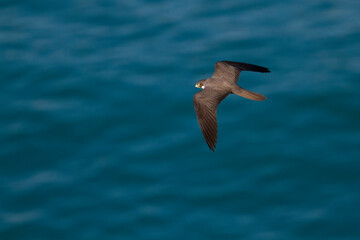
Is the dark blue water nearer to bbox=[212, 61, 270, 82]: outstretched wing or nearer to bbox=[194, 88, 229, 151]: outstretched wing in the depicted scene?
bbox=[212, 61, 270, 82]: outstretched wing

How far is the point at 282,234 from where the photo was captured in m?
23.8

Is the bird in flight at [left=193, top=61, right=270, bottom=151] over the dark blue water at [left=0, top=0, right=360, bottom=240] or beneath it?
beneath

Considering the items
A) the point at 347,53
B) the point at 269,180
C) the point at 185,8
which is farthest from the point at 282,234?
the point at 185,8

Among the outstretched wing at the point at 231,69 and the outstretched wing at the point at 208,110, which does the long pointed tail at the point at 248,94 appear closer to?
the outstretched wing at the point at 208,110

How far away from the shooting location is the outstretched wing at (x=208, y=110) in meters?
12.6

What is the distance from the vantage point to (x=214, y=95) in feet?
43.9

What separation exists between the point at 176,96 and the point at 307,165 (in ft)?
19.5

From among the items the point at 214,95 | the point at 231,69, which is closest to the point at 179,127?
the point at 231,69

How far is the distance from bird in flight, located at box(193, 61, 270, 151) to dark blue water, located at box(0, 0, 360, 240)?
10442 millimetres

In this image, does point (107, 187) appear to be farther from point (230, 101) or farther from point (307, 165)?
point (307, 165)

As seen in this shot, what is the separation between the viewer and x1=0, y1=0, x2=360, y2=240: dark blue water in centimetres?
2431

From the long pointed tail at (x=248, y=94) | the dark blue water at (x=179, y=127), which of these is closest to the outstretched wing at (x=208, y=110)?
the long pointed tail at (x=248, y=94)

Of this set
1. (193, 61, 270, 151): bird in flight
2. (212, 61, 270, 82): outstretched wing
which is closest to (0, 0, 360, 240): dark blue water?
A: (212, 61, 270, 82): outstretched wing

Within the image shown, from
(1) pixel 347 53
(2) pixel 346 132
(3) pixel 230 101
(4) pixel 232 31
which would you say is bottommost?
(2) pixel 346 132
